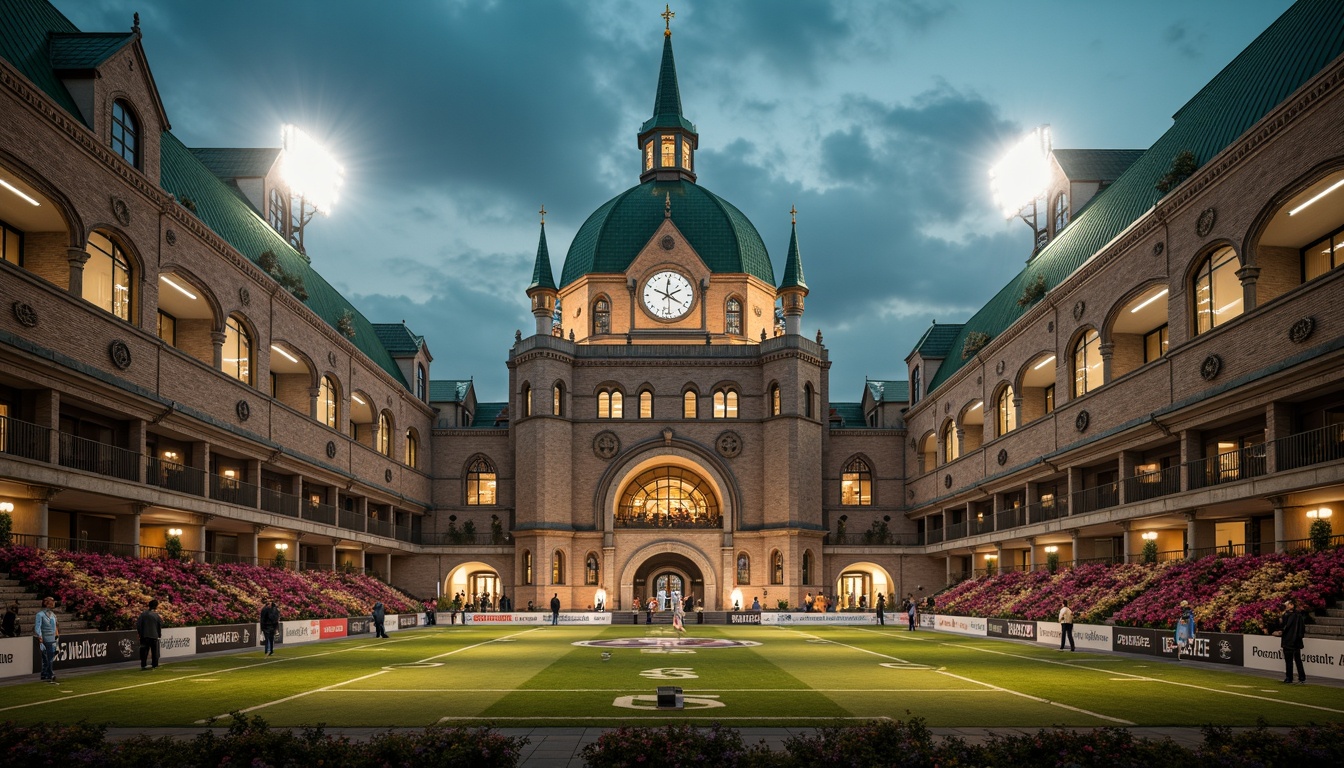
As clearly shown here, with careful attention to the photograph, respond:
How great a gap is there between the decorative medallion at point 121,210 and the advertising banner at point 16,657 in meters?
14.7

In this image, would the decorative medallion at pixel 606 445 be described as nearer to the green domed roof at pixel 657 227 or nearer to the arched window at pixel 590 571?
the arched window at pixel 590 571

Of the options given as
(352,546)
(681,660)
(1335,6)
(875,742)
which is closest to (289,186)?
(352,546)

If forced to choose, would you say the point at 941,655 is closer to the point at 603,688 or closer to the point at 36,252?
the point at 603,688

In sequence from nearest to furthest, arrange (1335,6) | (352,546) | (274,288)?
(1335,6), (274,288), (352,546)

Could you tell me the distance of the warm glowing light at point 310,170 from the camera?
2327 inches

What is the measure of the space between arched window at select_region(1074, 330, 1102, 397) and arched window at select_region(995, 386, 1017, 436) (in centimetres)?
915

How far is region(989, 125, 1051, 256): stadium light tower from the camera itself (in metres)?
59.9

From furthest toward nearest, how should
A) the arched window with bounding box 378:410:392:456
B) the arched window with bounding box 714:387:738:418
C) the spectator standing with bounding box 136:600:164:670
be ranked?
the arched window with bounding box 714:387:738:418
the arched window with bounding box 378:410:392:456
the spectator standing with bounding box 136:600:164:670

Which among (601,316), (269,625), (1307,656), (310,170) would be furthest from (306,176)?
(1307,656)

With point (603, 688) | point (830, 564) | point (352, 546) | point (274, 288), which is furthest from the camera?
point (830, 564)

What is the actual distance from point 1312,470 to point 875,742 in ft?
72.2

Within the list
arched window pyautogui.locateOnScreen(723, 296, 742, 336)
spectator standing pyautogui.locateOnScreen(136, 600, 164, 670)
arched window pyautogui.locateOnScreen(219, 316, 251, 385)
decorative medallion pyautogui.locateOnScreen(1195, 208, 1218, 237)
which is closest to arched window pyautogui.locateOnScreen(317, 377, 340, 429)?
arched window pyautogui.locateOnScreen(219, 316, 251, 385)

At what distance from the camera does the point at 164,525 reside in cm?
4172

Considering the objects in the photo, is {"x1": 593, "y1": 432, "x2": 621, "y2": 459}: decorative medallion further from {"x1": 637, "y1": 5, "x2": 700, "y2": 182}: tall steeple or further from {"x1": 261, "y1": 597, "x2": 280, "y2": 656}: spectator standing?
{"x1": 261, "y1": 597, "x2": 280, "y2": 656}: spectator standing
